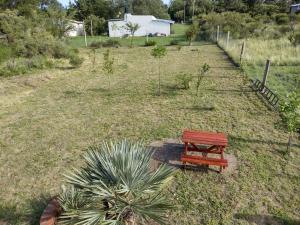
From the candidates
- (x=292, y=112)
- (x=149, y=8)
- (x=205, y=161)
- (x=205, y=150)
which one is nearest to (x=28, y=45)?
(x=205, y=150)

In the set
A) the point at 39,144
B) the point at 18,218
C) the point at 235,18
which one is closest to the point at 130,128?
the point at 39,144

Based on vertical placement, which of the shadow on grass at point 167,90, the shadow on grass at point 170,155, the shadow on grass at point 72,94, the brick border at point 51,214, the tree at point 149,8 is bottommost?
the shadow on grass at point 170,155

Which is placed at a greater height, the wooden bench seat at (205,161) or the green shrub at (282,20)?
the green shrub at (282,20)

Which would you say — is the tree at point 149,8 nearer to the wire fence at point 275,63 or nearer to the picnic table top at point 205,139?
the wire fence at point 275,63

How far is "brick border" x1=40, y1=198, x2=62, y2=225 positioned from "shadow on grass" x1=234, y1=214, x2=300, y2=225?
97.6 inches

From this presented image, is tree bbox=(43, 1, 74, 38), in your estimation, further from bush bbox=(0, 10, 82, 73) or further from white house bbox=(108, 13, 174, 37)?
white house bbox=(108, 13, 174, 37)

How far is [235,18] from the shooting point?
89.7 ft

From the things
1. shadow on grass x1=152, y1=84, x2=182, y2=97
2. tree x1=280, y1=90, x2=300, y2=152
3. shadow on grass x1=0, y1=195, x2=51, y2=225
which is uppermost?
tree x1=280, y1=90, x2=300, y2=152

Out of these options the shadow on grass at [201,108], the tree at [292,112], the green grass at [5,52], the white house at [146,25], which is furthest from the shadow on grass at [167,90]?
the white house at [146,25]

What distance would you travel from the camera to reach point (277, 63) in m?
13.0

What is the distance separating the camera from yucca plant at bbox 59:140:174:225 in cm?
304

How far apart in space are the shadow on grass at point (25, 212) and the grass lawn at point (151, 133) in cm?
2

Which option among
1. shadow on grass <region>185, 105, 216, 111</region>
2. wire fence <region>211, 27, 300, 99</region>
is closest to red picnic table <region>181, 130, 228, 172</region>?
shadow on grass <region>185, 105, 216, 111</region>

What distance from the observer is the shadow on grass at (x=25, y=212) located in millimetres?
3850
